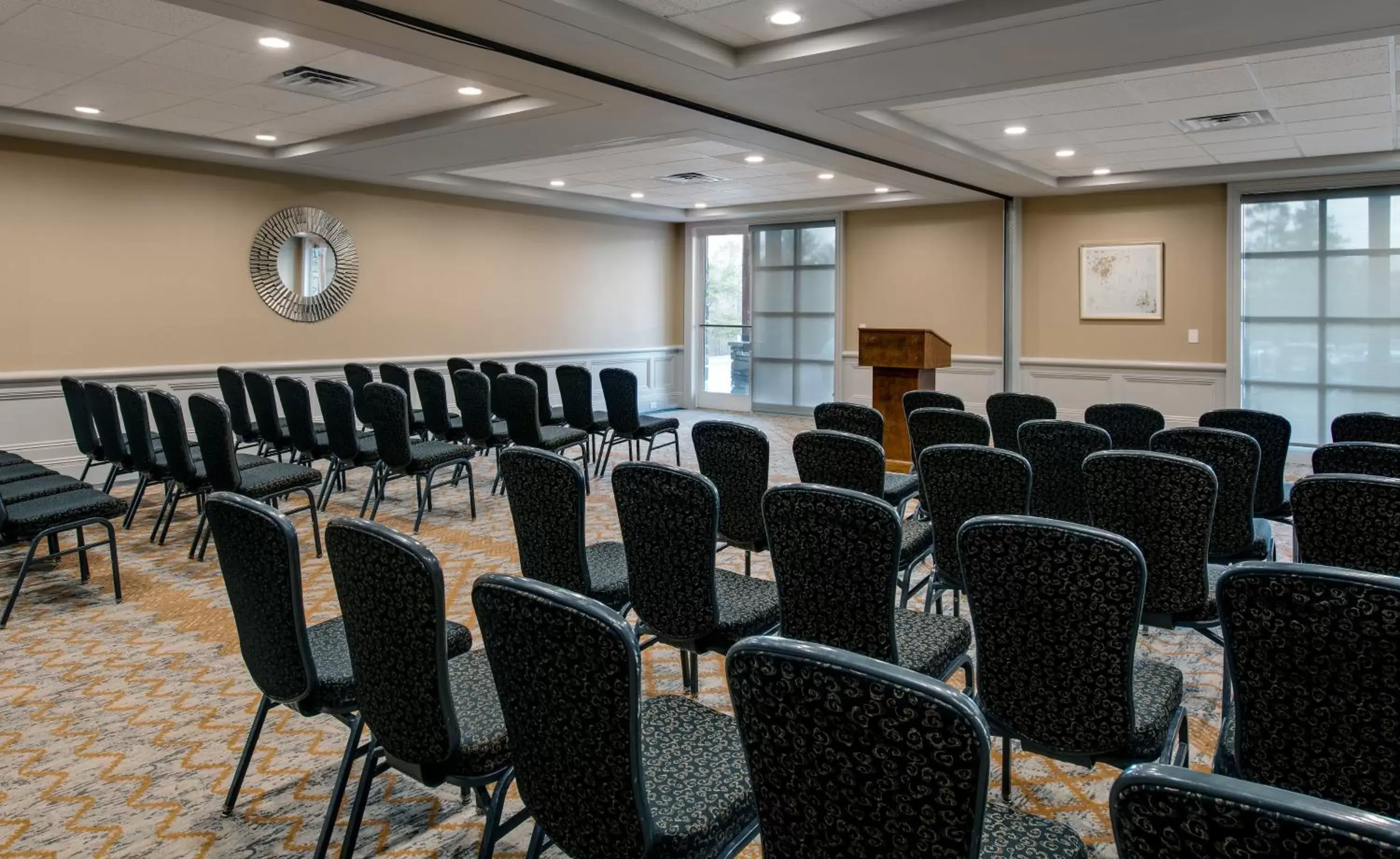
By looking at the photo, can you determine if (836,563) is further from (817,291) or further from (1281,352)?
(817,291)

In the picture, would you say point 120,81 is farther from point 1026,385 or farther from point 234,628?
point 1026,385

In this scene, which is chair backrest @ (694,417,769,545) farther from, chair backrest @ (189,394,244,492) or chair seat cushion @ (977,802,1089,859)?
chair backrest @ (189,394,244,492)

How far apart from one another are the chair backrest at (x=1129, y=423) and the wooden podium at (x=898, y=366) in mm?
2574

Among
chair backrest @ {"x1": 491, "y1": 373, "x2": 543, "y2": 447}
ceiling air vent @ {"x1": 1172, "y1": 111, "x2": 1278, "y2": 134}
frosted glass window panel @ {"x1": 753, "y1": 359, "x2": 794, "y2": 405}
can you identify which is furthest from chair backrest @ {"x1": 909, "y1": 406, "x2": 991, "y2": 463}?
frosted glass window panel @ {"x1": 753, "y1": 359, "x2": 794, "y2": 405}

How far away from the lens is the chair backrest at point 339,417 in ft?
20.1

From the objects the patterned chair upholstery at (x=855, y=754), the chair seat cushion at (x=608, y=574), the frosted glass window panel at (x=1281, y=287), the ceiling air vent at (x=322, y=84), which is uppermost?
the ceiling air vent at (x=322, y=84)

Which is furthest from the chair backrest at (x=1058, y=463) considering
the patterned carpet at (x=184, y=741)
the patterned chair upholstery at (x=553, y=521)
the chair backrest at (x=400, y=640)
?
the chair backrest at (x=400, y=640)

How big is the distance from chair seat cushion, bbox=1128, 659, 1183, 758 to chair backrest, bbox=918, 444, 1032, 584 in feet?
2.58

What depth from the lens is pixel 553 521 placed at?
3146 mm

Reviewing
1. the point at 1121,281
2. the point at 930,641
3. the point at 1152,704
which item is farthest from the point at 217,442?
the point at 1121,281

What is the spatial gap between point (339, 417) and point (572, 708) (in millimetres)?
4978

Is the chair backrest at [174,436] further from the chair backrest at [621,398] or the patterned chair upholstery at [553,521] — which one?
the chair backrest at [621,398]

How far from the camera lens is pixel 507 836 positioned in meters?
2.58

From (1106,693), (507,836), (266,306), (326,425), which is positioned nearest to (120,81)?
(326,425)
